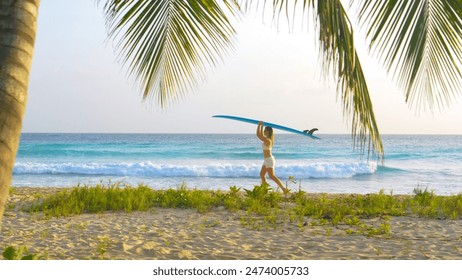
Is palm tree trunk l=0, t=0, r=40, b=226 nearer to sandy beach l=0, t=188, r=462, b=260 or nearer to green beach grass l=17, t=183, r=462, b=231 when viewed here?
sandy beach l=0, t=188, r=462, b=260

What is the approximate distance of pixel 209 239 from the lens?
5.14 m

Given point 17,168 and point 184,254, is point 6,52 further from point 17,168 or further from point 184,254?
point 17,168

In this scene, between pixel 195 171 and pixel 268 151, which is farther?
pixel 195 171

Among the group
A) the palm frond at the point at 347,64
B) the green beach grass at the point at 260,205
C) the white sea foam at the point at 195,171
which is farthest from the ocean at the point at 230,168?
the palm frond at the point at 347,64

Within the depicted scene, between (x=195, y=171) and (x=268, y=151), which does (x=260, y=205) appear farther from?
(x=195, y=171)

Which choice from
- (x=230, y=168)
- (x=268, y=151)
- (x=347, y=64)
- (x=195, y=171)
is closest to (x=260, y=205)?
(x=268, y=151)

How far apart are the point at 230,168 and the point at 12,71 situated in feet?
70.4

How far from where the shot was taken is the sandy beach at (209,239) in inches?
179

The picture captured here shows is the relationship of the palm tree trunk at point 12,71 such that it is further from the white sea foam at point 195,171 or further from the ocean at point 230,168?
the white sea foam at point 195,171

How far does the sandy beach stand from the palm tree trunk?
2.60 m

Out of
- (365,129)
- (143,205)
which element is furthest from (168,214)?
(365,129)

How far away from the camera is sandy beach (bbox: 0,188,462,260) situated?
179 inches

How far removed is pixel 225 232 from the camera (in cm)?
551

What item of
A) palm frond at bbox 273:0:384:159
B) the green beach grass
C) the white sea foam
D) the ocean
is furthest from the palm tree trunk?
the white sea foam
